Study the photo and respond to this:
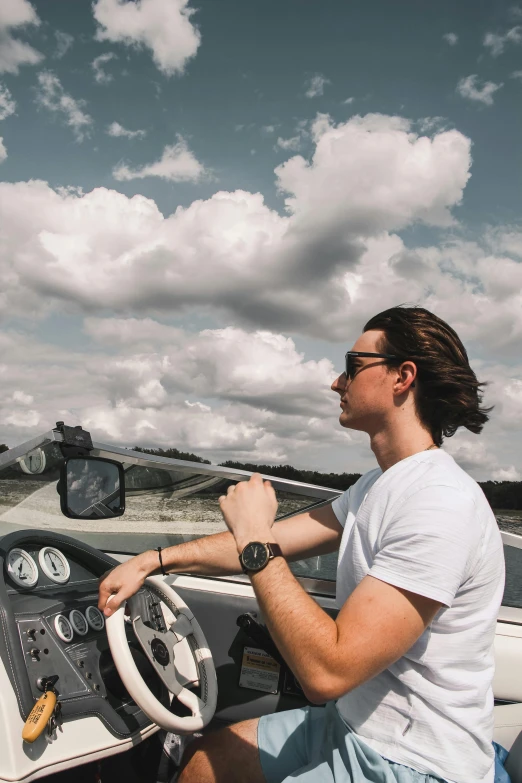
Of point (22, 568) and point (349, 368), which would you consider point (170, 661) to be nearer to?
point (22, 568)

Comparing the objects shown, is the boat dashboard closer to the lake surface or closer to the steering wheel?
the steering wheel

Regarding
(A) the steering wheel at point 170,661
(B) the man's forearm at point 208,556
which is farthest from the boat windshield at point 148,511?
(A) the steering wheel at point 170,661

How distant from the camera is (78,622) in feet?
6.84

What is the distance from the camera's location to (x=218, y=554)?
2.12m

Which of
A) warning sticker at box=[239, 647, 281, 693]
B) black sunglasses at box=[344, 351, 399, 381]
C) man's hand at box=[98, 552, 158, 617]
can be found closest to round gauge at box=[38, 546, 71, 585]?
man's hand at box=[98, 552, 158, 617]

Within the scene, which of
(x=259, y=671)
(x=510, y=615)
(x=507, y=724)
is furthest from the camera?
(x=259, y=671)

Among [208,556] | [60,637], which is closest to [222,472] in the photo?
[208,556]

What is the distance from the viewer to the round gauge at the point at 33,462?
2.09 m

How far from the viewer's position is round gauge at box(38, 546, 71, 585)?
7.39 ft

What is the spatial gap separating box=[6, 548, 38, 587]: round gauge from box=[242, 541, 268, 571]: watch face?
1.04 meters

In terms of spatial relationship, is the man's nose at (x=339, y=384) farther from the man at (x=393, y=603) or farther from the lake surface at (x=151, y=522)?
the lake surface at (x=151, y=522)

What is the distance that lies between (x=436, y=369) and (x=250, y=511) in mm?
723

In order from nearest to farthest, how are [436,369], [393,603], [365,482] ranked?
[393,603], [436,369], [365,482]

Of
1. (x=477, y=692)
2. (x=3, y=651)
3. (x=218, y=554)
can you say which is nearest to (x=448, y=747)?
(x=477, y=692)
